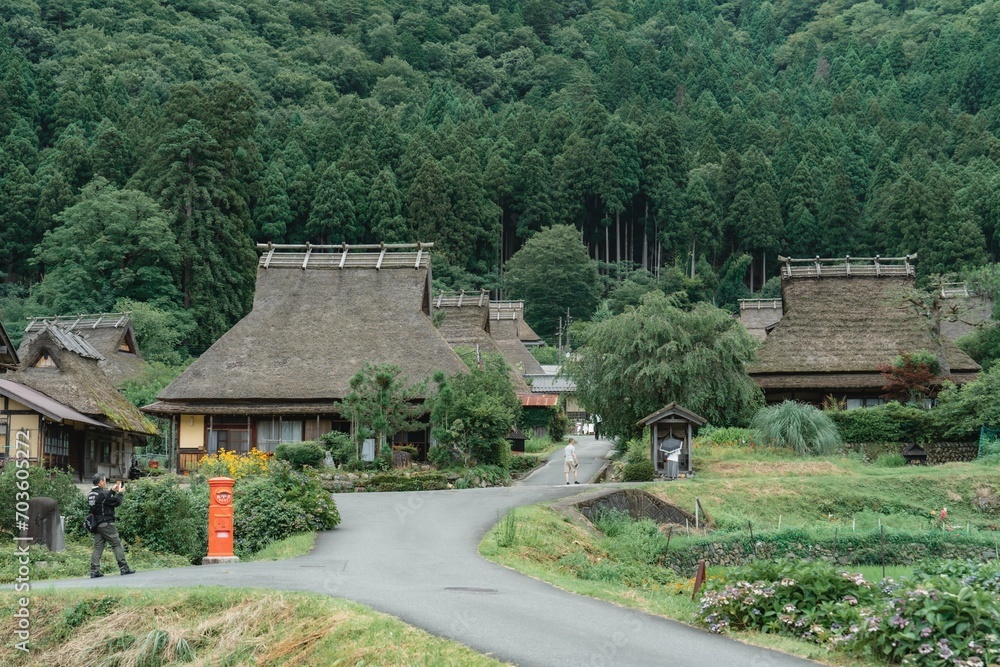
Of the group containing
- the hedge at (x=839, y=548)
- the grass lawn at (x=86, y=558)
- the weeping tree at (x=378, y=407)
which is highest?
the weeping tree at (x=378, y=407)

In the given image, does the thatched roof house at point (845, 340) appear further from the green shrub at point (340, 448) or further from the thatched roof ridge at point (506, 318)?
the thatched roof ridge at point (506, 318)

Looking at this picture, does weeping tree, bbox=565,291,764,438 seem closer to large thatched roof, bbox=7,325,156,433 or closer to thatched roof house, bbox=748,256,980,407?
thatched roof house, bbox=748,256,980,407

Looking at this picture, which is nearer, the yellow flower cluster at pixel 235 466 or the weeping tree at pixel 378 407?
the yellow flower cluster at pixel 235 466

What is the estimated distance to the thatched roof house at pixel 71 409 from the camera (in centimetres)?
3684

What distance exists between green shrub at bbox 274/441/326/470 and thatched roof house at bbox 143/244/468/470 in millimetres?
4745

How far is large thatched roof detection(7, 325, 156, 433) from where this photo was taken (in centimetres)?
3988

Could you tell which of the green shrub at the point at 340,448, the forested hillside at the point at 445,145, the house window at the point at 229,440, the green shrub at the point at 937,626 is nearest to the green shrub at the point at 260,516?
the green shrub at the point at 340,448

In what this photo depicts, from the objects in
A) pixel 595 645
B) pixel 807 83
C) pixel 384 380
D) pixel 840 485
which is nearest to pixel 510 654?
pixel 595 645

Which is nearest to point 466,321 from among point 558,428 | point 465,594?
point 558,428

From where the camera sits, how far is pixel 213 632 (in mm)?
14688

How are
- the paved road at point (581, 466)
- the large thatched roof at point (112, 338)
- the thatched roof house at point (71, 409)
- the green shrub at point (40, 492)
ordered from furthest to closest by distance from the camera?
the large thatched roof at point (112, 338), the paved road at point (581, 466), the thatched roof house at point (71, 409), the green shrub at point (40, 492)

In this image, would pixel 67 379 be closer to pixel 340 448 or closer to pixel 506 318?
pixel 340 448

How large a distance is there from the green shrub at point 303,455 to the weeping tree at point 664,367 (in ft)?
32.7

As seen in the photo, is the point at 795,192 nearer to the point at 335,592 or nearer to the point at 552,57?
the point at 552,57
